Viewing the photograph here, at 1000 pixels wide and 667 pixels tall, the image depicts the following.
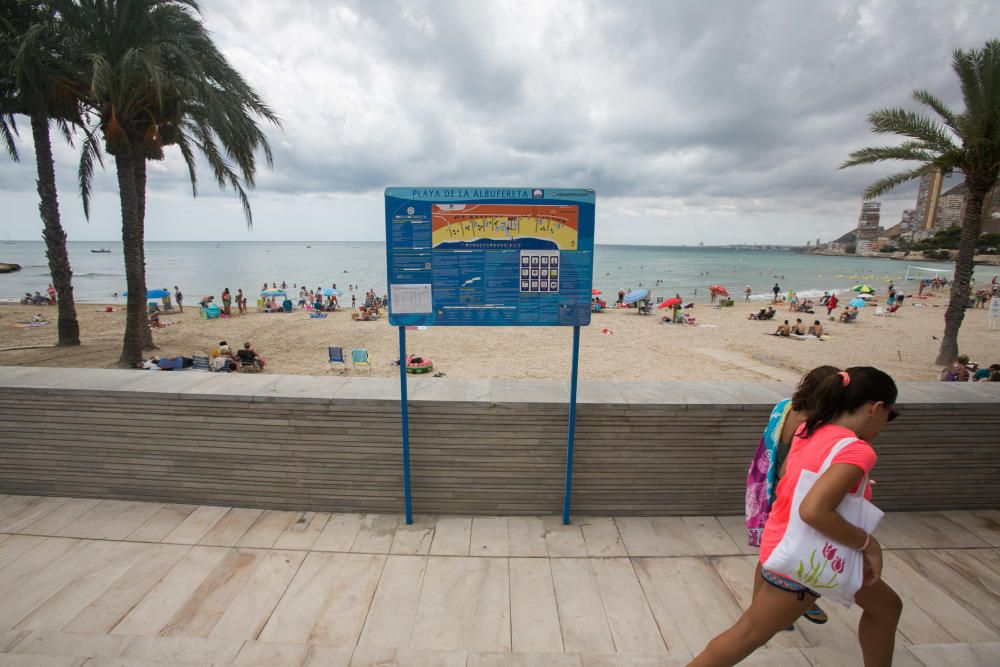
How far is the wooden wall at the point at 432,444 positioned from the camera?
129 inches

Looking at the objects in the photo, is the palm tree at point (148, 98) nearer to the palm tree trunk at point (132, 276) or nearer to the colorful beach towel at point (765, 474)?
the palm tree trunk at point (132, 276)

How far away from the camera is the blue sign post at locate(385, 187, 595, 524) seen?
2.88 metres

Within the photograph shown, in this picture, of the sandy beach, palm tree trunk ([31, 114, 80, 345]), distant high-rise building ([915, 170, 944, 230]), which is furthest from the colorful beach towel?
distant high-rise building ([915, 170, 944, 230])

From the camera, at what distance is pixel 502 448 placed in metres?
3.33

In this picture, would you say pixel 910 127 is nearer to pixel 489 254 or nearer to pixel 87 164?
pixel 489 254

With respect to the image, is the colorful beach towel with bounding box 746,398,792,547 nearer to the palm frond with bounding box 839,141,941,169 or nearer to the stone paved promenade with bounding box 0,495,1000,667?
the stone paved promenade with bounding box 0,495,1000,667

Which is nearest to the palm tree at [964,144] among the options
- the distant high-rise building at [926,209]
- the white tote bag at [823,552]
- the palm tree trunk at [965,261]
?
the palm tree trunk at [965,261]

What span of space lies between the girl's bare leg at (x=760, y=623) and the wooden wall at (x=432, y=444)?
4.91 feet

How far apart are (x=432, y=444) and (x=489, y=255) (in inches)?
56.4

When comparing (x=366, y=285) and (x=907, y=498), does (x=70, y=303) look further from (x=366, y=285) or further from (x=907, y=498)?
(x=366, y=285)

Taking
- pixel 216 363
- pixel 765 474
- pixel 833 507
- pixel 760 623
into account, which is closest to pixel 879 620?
pixel 760 623

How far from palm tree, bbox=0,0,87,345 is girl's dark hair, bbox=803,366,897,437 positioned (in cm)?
1268

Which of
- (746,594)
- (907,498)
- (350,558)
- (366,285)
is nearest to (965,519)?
(907,498)

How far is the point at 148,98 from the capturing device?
1010 cm
